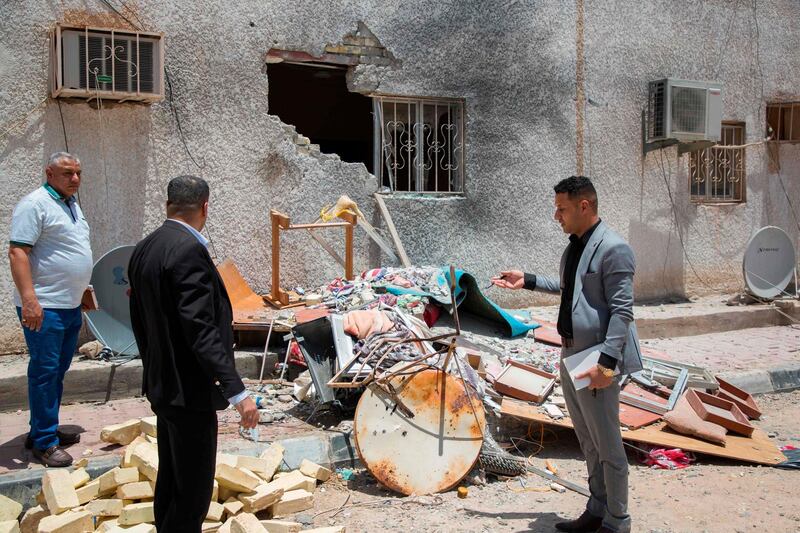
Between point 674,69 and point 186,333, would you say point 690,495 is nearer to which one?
point 186,333

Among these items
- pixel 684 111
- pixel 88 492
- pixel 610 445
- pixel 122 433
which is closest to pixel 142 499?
pixel 88 492

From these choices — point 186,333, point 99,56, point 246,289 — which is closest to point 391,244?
point 246,289

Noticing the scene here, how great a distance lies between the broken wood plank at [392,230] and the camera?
7.97m

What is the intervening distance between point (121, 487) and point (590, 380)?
257cm

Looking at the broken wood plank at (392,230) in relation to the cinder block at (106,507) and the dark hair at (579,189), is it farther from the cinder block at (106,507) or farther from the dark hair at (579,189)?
the cinder block at (106,507)

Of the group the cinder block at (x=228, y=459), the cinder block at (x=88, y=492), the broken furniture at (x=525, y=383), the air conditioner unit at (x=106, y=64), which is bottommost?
the cinder block at (x=88, y=492)

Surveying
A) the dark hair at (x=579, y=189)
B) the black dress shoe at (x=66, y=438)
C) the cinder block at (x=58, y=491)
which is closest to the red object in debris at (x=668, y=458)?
the dark hair at (x=579, y=189)

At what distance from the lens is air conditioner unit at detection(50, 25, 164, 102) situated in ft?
21.2

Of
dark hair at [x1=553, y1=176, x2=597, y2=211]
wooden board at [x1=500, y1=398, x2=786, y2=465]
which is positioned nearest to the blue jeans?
wooden board at [x1=500, y1=398, x2=786, y2=465]

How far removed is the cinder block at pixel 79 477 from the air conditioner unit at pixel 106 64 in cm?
359

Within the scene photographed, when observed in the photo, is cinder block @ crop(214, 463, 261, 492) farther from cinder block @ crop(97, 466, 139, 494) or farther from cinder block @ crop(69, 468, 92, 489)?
cinder block @ crop(69, 468, 92, 489)

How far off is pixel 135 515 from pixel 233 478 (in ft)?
1.76

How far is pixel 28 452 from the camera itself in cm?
480

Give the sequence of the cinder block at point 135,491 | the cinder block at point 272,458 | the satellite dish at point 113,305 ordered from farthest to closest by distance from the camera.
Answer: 1. the satellite dish at point 113,305
2. the cinder block at point 272,458
3. the cinder block at point 135,491
